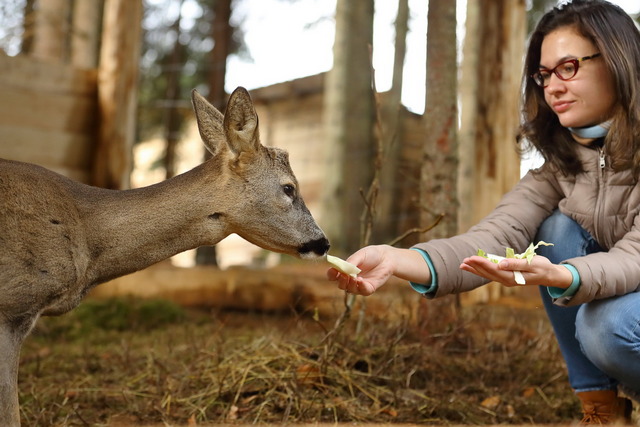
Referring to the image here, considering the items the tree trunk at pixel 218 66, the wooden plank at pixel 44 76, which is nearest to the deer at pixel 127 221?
the wooden plank at pixel 44 76

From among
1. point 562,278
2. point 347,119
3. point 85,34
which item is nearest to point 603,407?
point 562,278

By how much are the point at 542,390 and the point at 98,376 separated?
249cm

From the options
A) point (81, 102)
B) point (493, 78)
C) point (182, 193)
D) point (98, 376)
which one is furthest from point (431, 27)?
point (81, 102)

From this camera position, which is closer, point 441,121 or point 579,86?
point 579,86

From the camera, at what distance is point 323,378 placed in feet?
12.9

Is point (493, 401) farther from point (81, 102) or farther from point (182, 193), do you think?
point (81, 102)

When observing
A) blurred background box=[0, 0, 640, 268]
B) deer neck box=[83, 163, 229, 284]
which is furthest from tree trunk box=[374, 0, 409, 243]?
deer neck box=[83, 163, 229, 284]

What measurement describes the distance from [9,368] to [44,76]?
4748 mm

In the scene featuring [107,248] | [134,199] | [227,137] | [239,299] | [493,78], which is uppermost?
[493,78]

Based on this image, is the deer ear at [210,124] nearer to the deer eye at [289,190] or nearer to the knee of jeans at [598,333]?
the deer eye at [289,190]

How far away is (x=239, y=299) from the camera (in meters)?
7.07

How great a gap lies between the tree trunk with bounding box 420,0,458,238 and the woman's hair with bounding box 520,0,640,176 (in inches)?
49.6

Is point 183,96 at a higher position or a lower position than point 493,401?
higher

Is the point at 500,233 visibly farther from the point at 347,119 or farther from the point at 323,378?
the point at 347,119
